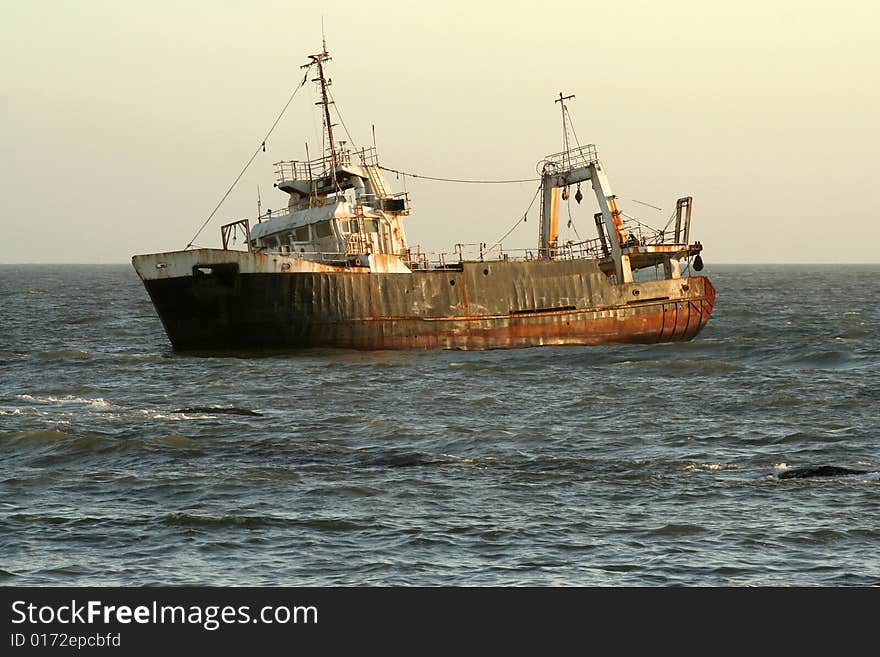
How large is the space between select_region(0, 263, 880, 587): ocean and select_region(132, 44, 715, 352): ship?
6.79 feet

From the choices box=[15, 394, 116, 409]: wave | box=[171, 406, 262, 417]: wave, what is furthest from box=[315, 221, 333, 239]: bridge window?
box=[171, 406, 262, 417]: wave

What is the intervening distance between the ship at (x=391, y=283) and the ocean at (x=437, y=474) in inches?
81.5

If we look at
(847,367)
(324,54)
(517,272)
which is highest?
(324,54)

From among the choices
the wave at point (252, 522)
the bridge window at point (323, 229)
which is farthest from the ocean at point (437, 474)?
the bridge window at point (323, 229)

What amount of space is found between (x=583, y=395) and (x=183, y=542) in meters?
17.8

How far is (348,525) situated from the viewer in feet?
55.6

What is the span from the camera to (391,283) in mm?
42094

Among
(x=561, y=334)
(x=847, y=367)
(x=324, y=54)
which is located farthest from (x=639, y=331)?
(x=324, y=54)

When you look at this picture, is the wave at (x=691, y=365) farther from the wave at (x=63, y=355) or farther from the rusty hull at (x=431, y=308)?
the wave at (x=63, y=355)

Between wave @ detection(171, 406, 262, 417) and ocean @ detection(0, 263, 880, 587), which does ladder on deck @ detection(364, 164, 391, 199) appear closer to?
ocean @ detection(0, 263, 880, 587)

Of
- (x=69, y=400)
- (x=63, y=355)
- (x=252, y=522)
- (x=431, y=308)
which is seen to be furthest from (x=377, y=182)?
(x=252, y=522)

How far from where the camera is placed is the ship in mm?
40281
